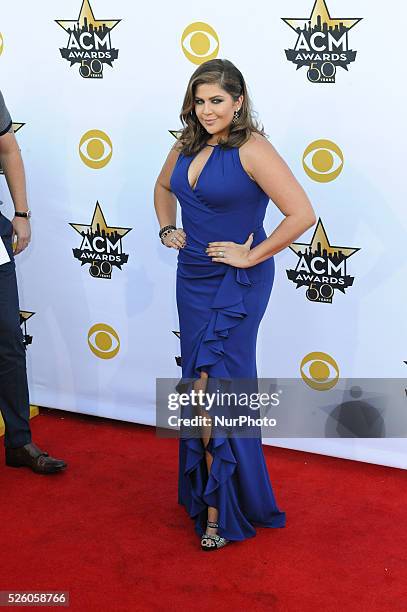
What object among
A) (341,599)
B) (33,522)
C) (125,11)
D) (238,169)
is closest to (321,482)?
(341,599)

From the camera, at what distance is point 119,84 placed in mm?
4027

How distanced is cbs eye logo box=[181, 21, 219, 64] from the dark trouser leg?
100 cm

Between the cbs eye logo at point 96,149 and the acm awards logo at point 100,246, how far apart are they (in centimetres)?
19

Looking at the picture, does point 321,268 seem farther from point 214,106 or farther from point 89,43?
point 89,43

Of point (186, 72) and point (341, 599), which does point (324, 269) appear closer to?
point (186, 72)

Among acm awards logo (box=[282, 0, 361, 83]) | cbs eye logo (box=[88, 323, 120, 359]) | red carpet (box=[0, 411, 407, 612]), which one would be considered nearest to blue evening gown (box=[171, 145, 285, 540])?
red carpet (box=[0, 411, 407, 612])

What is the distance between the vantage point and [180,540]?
3361 millimetres

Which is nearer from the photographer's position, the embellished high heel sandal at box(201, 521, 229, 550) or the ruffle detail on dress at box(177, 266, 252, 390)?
the ruffle detail on dress at box(177, 266, 252, 390)

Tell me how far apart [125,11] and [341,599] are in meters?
2.46

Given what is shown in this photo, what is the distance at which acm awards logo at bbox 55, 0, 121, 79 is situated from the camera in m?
4.01

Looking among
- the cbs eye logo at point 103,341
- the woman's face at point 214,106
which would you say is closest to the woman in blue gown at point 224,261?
the woman's face at point 214,106

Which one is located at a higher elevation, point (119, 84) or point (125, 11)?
point (125, 11)

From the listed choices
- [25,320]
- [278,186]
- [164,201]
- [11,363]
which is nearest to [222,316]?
[278,186]

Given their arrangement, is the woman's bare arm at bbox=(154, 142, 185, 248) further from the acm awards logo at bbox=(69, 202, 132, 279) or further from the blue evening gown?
the acm awards logo at bbox=(69, 202, 132, 279)
